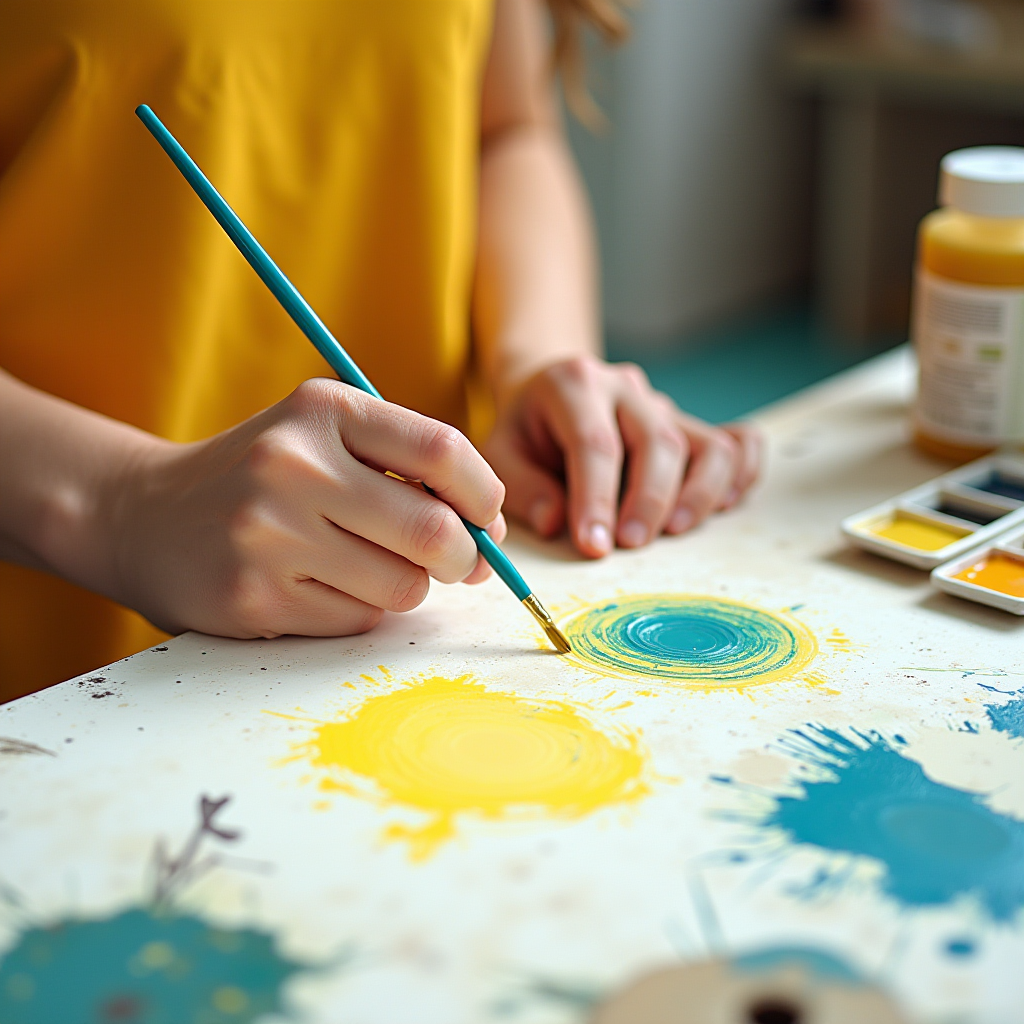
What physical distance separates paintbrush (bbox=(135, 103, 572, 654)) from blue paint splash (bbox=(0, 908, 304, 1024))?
0.22m

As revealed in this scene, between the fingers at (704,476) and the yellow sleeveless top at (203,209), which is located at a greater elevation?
the yellow sleeveless top at (203,209)

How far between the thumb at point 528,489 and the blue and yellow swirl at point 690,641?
0.09m

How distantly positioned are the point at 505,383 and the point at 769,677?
335mm

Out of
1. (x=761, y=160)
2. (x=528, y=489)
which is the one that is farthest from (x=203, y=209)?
(x=761, y=160)

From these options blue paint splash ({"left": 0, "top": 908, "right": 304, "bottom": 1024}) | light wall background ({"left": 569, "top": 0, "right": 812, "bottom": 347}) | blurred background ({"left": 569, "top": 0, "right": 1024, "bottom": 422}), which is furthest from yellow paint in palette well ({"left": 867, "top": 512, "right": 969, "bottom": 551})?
light wall background ({"left": 569, "top": 0, "right": 812, "bottom": 347})

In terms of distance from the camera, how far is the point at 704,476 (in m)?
0.69

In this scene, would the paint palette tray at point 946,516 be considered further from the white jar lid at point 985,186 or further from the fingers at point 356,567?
the fingers at point 356,567

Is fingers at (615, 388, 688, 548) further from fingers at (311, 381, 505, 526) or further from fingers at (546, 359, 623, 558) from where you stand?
fingers at (311, 381, 505, 526)

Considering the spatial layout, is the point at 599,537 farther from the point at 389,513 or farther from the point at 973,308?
the point at 973,308

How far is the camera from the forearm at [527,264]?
2.70 feet

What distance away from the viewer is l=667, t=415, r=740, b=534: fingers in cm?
68

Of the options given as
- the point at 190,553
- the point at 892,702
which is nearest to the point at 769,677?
the point at 892,702

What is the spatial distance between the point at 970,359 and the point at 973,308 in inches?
1.3

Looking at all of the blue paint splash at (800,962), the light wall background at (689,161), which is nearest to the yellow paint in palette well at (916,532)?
the blue paint splash at (800,962)
